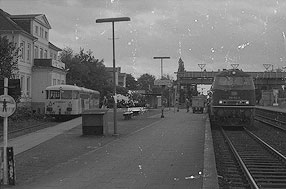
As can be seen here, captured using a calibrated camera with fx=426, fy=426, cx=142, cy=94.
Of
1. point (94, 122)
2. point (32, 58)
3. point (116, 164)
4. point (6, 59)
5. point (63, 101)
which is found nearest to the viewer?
point (116, 164)

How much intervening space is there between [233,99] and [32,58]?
30.7 meters

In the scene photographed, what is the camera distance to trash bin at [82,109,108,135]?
19828 mm

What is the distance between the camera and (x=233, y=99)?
974 inches

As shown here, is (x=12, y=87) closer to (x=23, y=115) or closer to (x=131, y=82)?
(x=23, y=115)

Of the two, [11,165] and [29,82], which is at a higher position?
[29,82]

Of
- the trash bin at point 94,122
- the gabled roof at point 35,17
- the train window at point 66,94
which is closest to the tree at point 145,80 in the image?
the gabled roof at point 35,17

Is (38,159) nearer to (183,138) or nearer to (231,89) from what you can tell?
(183,138)

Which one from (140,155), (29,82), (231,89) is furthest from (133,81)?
(140,155)

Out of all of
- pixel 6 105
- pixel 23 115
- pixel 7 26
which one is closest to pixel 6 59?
pixel 23 115

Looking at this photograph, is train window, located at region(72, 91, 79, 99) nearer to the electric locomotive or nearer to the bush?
the bush

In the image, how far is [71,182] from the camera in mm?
9008

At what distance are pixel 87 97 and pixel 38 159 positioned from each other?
3002 cm

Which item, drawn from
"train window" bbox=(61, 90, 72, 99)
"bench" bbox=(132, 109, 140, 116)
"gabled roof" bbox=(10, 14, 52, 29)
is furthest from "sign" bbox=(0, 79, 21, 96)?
"gabled roof" bbox=(10, 14, 52, 29)

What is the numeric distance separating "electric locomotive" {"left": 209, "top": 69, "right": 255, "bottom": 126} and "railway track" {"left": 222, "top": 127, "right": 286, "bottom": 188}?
632 cm
